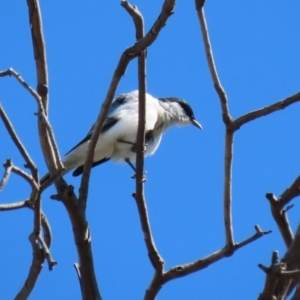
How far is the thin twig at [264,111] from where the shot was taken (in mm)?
4117

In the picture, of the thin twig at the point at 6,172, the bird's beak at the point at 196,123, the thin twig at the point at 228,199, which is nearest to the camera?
the thin twig at the point at 6,172

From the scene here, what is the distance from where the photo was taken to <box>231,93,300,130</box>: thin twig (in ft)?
13.5

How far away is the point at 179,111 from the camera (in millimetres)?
10695

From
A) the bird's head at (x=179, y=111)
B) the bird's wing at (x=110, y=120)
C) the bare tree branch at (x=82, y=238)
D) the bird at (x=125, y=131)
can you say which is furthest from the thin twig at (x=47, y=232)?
the bird's head at (x=179, y=111)

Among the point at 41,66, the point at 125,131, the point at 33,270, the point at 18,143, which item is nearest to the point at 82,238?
the point at 33,270

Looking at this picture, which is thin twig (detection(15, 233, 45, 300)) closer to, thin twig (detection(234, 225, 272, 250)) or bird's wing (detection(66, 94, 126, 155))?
thin twig (detection(234, 225, 272, 250))

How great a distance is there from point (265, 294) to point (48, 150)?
Answer: 1.71 m

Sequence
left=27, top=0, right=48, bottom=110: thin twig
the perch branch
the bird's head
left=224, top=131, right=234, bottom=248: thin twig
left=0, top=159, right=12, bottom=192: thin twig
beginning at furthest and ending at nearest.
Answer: the bird's head, left=27, top=0, right=48, bottom=110: thin twig, the perch branch, left=224, top=131, right=234, bottom=248: thin twig, left=0, top=159, right=12, bottom=192: thin twig

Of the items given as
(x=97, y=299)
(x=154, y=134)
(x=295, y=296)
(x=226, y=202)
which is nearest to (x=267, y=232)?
(x=226, y=202)

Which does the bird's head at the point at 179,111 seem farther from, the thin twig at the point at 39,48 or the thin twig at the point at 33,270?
the thin twig at the point at 33,270

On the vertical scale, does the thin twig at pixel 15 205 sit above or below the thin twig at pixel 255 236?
above

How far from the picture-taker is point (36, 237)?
3.76 meters

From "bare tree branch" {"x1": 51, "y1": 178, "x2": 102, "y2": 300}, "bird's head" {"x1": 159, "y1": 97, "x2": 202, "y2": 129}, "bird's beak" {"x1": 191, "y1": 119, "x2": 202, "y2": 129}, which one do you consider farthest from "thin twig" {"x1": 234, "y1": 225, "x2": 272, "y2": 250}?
"bird's beak" {"x1": 191, "y1": 119, "x2": 202, "y2": 129}

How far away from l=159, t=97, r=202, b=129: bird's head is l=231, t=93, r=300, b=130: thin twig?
20.0ft
